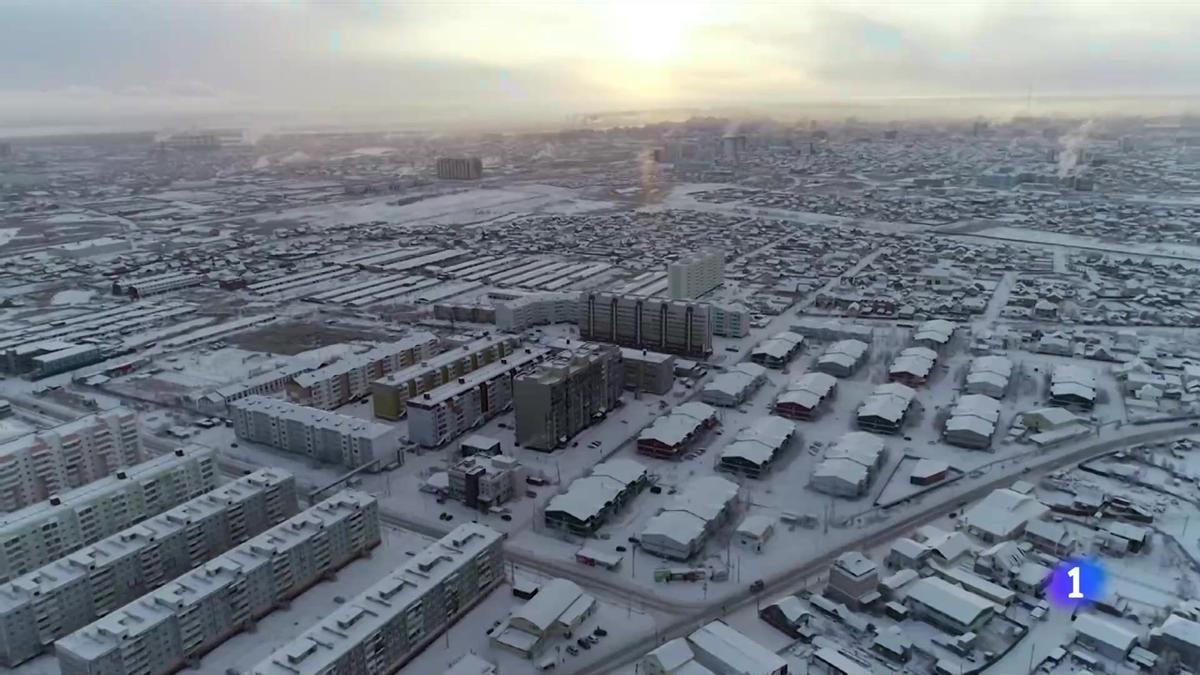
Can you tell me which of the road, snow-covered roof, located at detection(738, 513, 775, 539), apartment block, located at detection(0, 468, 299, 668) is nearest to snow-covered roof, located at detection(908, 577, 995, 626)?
the road

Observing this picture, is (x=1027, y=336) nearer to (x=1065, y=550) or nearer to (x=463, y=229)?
(x=1065, y=550)

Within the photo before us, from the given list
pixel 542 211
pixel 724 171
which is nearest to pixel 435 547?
pixel 542 211

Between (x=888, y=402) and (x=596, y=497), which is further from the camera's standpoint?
(x=888, y=402)

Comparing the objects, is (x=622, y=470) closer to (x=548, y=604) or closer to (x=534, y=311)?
(x=548, y=604)

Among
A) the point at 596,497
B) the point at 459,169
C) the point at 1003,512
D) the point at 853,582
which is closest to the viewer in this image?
the point at 853,582

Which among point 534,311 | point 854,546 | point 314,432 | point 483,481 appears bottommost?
point 854,546

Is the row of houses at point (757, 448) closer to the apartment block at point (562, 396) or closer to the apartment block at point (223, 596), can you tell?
the apartment block at point (562, 396)

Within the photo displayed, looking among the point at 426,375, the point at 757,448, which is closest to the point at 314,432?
the point at 426,375
